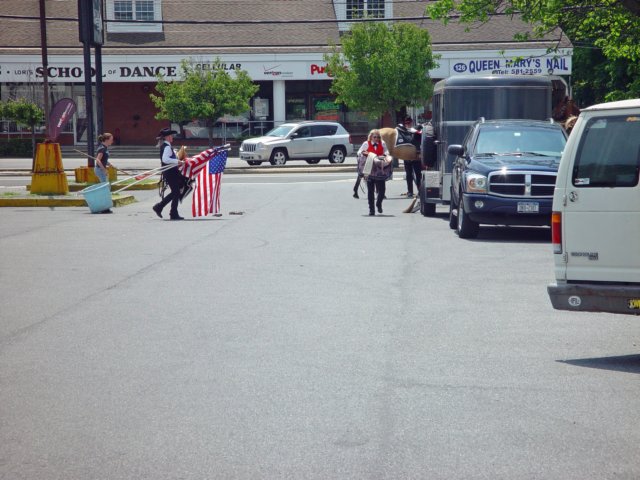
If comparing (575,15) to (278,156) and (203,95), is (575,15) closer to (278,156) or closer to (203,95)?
(278,156)

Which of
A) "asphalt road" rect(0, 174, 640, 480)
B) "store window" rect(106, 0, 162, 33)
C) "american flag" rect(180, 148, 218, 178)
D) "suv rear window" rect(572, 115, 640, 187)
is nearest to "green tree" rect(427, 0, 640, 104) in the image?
"american flag" rect(180, 148, 218, 178)

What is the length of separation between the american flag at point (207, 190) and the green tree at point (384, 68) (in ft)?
74.5

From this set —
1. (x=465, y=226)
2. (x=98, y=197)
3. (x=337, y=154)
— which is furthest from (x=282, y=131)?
(x=465, y=226)

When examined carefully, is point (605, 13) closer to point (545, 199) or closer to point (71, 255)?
point (545, 199)

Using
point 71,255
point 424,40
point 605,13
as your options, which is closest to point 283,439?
point 71,255

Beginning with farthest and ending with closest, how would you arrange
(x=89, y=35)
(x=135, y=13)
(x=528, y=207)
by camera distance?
1. (x=135, y=13)
2. (x=89, y=35)
3. (x=528, y=207)

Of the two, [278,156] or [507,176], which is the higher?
[507,176]

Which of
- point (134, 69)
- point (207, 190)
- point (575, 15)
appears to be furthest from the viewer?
point (134, 69)

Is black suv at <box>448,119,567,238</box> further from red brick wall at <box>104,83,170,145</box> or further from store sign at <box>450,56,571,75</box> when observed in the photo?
red brick wall at <box>104,83,170,145</box>

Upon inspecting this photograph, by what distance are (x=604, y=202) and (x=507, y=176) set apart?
8.46m

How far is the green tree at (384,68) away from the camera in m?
44.1

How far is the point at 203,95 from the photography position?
46.0m

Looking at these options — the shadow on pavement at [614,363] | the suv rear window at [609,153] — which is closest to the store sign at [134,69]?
the suv rear window at [609,153]

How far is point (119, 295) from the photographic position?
1152 cm
